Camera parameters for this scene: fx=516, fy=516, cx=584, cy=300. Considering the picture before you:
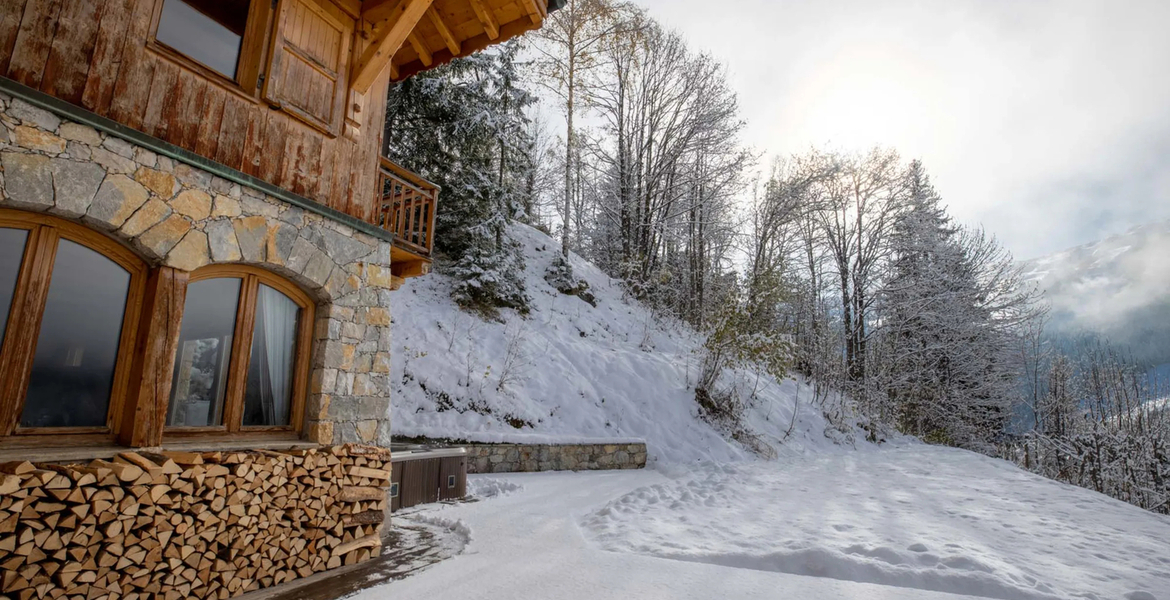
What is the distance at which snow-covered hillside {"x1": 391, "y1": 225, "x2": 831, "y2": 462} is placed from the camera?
8.34 metres

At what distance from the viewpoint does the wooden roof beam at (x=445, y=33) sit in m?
5.39

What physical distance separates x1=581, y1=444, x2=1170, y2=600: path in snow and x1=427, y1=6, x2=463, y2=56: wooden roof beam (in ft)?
17.4

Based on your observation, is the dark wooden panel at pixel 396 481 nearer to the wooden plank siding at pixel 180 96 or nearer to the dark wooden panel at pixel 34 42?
the wooden plank siding at pixel 180 96

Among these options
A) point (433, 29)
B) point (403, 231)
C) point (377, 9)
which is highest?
point (433, 29)

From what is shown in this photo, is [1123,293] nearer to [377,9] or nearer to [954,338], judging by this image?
[954,338]

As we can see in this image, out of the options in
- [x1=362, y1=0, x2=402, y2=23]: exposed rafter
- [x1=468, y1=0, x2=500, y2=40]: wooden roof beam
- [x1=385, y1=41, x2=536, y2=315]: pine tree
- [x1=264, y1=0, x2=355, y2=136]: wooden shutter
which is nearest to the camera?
[x1=264, y1=0, x2=355, y2=136]: wooden shutter

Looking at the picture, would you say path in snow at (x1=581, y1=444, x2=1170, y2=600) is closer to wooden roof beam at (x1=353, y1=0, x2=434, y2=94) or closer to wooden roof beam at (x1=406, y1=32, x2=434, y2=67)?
wooden roof beam at (x1=353, y1=0, x2=434, y2=94)

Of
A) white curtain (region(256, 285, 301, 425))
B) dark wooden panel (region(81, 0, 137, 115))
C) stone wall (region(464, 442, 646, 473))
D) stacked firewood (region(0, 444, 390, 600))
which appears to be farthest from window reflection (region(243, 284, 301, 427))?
stone wall (region(464, 442, 646, 473))

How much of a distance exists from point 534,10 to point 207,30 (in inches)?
118

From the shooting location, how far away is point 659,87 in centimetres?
1734

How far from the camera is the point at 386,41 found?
454 centimetres

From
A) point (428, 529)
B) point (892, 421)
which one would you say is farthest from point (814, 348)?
point (428, 529)

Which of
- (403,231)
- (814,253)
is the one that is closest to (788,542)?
(403,231)

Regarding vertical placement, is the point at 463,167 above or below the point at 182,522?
above
